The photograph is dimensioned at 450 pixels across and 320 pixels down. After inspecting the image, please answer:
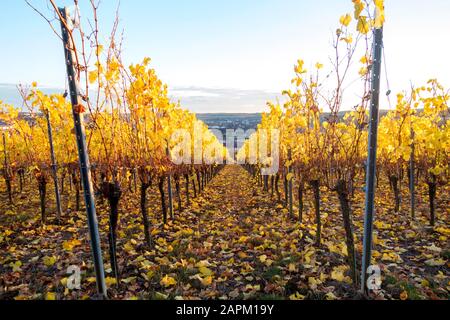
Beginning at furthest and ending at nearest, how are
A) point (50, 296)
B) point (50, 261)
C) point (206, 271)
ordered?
point (50, 261) < point (206, 271) < point (50, 296)

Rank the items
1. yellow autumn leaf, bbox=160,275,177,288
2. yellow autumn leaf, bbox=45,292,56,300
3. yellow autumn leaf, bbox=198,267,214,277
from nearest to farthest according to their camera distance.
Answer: yellow autumn leaf, bbox=45,292,56,300, yellow autumn leaf, bbox=160,275,177,288, yellow autumn leaf, bbox=198,267,214,277

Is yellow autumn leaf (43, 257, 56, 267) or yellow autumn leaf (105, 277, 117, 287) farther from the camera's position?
yellow autumn leaf (43, 257, 56, 267)

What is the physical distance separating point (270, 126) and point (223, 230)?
5.58 meters

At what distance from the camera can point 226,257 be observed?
5.41 m

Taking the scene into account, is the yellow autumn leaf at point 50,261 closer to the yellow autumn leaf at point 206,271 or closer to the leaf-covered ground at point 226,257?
the leaf-covered ground at point 226,257

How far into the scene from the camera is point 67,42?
2.99 m

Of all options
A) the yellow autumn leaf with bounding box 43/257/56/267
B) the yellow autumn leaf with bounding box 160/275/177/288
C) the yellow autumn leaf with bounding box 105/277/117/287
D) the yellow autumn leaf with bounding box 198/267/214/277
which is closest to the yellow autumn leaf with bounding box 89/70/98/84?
the yellow autumn leaf with bounding box 105/277/117/287

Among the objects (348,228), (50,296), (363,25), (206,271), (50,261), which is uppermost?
(363,25)

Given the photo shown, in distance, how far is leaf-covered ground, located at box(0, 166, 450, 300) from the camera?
397 cm

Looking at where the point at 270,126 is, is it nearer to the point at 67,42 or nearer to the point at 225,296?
the point at 225,296

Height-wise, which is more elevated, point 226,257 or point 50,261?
point 50,261

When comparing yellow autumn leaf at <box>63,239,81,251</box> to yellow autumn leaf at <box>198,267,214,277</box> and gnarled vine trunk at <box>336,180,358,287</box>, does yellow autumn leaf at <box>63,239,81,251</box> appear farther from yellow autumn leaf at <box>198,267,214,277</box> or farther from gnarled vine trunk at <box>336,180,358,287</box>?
gnarled vine trunk at <box>336,180,358,287</box>

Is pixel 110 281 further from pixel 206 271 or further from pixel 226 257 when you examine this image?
pixel 226 257

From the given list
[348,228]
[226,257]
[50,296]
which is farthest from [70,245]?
[348,228]
